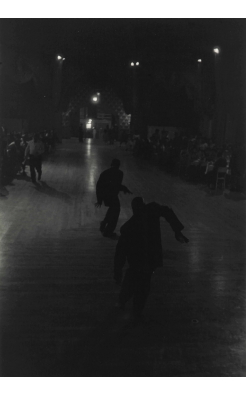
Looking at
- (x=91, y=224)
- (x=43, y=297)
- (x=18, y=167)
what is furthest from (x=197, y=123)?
(x=43, y=297)

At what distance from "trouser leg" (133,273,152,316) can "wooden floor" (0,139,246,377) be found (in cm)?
17

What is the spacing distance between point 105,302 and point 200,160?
1123 cm

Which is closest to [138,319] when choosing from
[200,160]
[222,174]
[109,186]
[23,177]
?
[109,186]

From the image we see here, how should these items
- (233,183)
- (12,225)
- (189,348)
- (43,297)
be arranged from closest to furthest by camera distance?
(189,348), (43,297), (12,225), (233,183)

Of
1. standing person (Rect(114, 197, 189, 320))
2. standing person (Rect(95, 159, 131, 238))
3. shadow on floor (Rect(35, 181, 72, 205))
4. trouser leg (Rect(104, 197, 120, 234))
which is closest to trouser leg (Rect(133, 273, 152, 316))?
standing person (Rect(114, 197, 189, 320))

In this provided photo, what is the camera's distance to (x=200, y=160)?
16594mm

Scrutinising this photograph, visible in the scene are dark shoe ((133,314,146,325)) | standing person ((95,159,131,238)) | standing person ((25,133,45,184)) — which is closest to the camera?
dark shoe ((133,314,146,325))

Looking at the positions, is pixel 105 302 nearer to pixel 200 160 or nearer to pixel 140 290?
pixel 140 290

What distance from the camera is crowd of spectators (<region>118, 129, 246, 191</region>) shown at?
14.9m

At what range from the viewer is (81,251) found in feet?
26.9

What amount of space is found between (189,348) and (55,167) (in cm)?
1662

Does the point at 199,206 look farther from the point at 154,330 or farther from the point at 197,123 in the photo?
the point at 197,123

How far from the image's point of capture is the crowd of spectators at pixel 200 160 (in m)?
14.9

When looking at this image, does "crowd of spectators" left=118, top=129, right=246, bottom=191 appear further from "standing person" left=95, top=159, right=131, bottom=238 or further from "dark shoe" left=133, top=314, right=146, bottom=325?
"dark shoe" left=133, top=314, right=146, bottom=325
